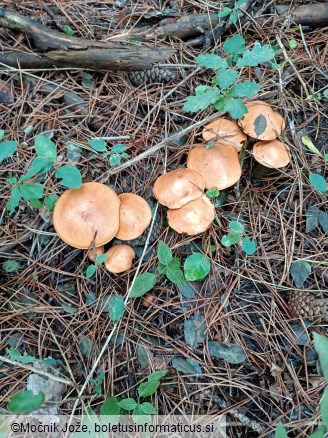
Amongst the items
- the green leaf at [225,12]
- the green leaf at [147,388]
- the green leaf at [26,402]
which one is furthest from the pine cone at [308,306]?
the green leaf at [225,12]

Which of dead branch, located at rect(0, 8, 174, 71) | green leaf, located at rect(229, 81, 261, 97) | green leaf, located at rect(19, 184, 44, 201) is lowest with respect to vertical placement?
green leaf, located at rect(19, 184, 44, 201)

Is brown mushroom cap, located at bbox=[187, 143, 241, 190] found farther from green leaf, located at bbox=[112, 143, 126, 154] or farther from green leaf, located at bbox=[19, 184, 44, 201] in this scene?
green leaf, located at bbox=[19, 184, 44, 201]

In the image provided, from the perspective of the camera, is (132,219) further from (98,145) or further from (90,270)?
(98,145)

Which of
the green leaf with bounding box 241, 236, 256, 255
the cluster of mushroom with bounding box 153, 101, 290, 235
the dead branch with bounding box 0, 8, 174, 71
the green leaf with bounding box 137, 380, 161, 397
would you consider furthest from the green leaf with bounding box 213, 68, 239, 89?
the green leaf with bounding box 137, 380, 161, 397

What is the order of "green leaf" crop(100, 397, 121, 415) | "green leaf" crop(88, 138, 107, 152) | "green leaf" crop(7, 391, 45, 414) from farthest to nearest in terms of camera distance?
"green leaf" crop(88, 138, 107, 152), "green leaf" crop(100, 397, 121, 415), "green leaf" crop(7, 391, 45, 414)

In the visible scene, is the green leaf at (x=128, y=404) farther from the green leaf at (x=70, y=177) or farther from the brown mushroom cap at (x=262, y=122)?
the brown mushroom cap at (x=262, y=122)

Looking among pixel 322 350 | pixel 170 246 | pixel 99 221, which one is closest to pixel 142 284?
pixel 170 246
